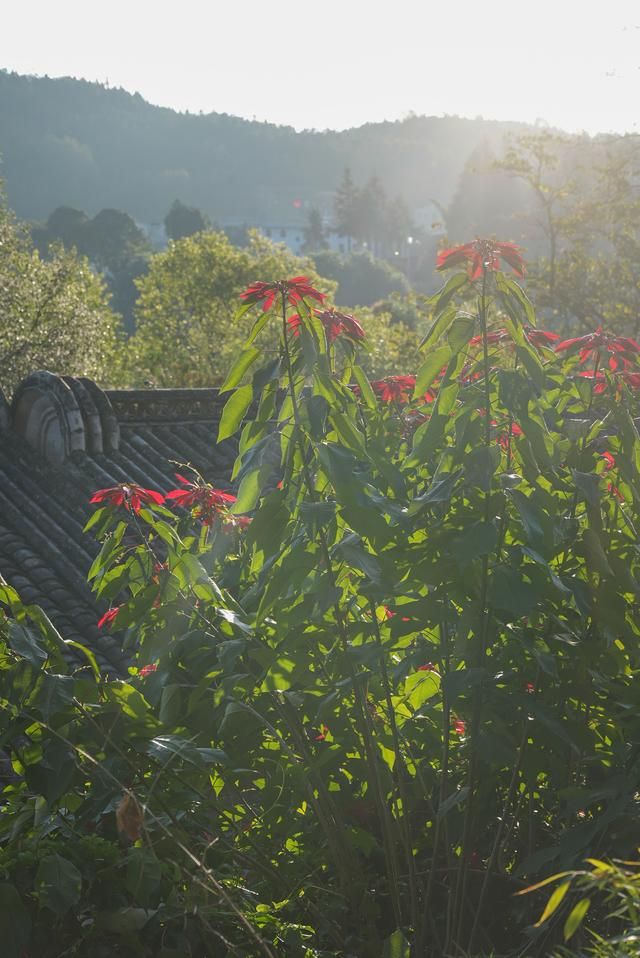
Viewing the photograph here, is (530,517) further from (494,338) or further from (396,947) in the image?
(396,947)

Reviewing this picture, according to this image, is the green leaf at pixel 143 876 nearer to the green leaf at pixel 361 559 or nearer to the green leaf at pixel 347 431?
the green leaf at pixel 361 559

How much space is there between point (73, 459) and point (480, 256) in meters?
9.42

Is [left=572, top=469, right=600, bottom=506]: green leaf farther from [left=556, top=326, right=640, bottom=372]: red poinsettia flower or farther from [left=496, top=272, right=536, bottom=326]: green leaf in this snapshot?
[left=556, top=326, right=640, bottom=372]: red poinsettia flower

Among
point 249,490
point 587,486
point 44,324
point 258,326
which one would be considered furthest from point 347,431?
point 44,324

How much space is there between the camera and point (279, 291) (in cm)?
331

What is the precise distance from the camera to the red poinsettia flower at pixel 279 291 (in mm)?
3293

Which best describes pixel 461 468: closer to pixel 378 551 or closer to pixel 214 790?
pixel 378 551

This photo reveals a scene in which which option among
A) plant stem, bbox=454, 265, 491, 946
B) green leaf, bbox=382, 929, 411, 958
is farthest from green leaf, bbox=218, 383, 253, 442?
green leaf, bbox=382, 929, 411, 958

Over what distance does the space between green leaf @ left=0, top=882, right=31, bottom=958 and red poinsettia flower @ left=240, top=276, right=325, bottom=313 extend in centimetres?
173

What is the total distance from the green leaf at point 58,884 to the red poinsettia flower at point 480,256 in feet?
6.34

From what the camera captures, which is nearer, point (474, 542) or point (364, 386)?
point (474, 542)

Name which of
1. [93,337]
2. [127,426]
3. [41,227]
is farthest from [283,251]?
[41,227]

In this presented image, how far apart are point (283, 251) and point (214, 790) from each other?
49.8 m

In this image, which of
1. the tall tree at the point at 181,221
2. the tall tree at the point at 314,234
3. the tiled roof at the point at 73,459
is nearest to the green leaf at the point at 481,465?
the tiled roof at the point at 73,459
